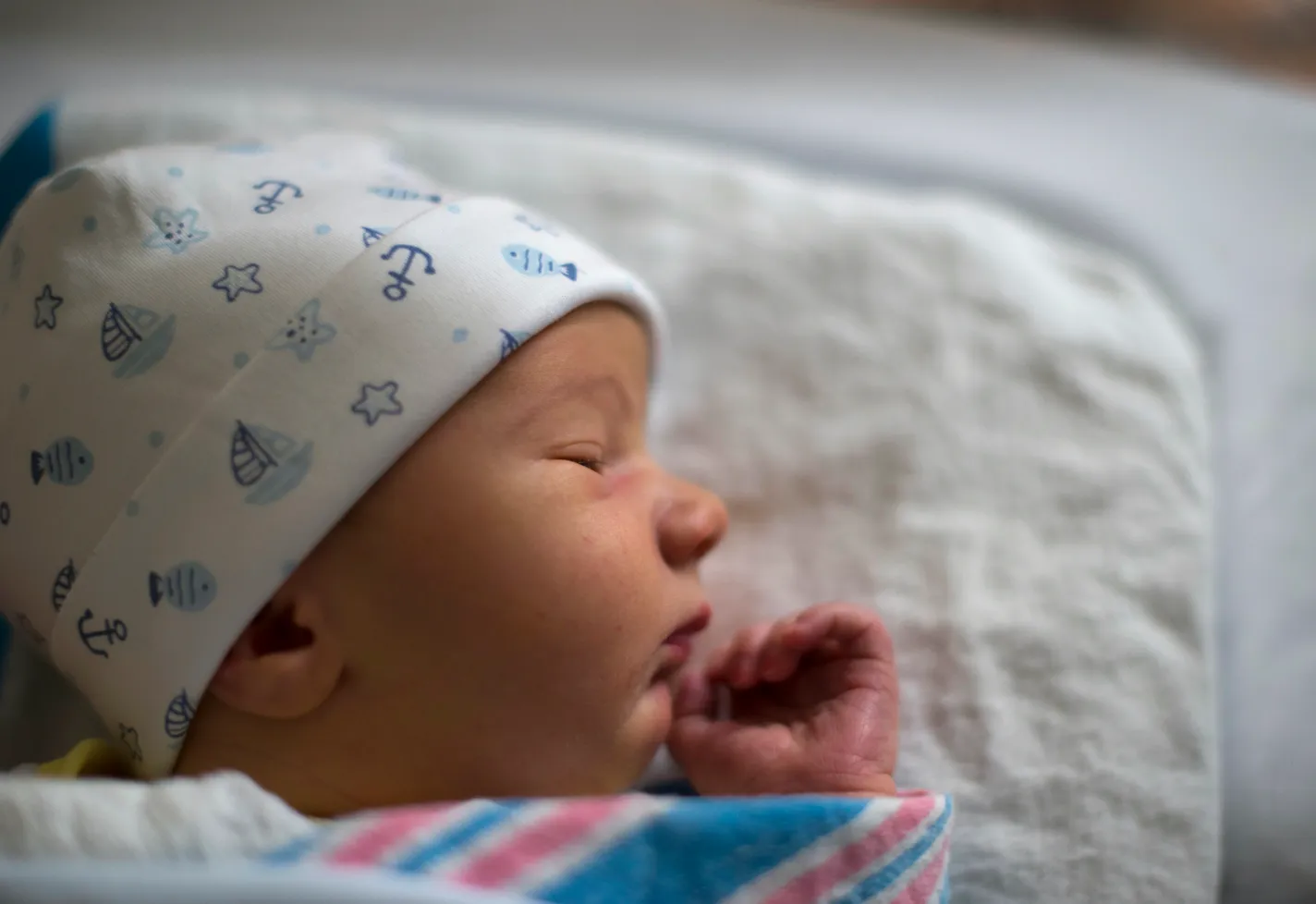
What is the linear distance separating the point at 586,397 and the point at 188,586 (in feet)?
0.93

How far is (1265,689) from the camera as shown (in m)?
0.93

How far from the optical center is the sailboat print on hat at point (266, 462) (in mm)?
697

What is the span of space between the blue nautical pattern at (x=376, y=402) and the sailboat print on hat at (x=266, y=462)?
0.13 ft

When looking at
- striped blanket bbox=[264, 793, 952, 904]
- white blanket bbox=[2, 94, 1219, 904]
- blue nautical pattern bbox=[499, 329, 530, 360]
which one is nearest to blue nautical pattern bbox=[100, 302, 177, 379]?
blue nautical pattern bbox=[499, 329, 530, 360]

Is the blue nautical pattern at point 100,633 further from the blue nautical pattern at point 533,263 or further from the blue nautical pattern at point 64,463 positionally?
the blue nautical pattern at point 533,263

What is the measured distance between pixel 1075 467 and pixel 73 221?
2.68 feet

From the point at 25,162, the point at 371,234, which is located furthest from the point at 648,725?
the point at 25,162

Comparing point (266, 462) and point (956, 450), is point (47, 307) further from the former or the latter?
point (956, 450)

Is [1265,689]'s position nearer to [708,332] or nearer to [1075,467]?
[1075,467]

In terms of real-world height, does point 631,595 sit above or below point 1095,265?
below

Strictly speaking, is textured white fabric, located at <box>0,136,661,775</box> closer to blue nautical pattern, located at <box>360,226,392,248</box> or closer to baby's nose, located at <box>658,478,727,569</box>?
blue nautical pattern, located at <box>360,226,392,248</box>

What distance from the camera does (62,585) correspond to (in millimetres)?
735

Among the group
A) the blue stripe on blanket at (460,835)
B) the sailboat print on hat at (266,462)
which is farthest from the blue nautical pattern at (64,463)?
the blue stripe on blanket at (460,835)

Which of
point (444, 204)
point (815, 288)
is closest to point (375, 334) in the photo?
point (444, 204)
